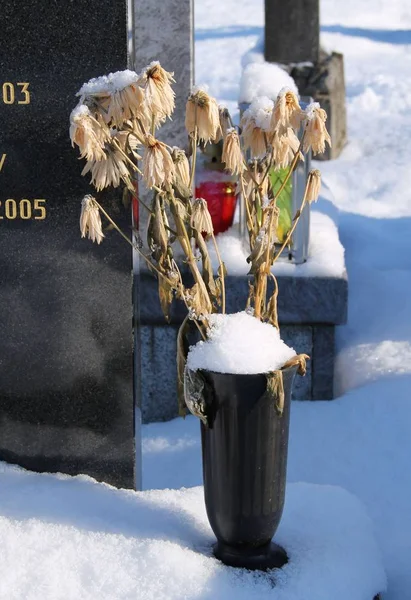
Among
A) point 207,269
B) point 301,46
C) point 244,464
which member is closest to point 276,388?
point 244,464

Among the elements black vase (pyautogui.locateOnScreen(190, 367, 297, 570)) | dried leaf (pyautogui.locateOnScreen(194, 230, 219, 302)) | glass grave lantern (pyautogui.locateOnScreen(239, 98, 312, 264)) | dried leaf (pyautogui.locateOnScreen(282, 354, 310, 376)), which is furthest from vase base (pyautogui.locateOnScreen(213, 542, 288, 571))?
glass grave lantern (pyautogui.locateOnScreen(239, 98, 312, 264))

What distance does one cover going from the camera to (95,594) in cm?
206

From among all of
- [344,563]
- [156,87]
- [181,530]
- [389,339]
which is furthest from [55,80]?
[389,339]

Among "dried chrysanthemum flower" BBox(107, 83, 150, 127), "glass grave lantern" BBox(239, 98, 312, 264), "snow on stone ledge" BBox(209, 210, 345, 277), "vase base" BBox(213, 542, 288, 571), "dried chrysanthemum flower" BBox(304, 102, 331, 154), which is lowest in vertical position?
"vase base" BBox(213, 542, 288, 571)

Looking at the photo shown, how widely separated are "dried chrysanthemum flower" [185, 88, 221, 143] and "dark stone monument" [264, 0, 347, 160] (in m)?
4.24

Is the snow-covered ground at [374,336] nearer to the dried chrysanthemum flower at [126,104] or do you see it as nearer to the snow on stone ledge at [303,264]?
the snow on stone ledge at [303,264]

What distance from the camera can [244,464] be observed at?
2.14 metres

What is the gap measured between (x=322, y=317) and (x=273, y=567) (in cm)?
134

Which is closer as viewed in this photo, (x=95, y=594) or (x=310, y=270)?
(x=95, y=594)

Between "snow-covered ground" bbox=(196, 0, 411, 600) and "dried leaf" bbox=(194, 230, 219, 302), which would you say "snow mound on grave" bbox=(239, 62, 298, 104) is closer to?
"snow-covered ground" bbox=(196, 0, 411, 600)

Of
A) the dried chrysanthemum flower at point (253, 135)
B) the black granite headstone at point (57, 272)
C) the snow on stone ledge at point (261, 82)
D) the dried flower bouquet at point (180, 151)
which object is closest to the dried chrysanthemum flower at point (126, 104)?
the dried flower bouquet at point (180, 151)

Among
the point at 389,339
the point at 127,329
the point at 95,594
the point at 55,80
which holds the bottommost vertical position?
the point at 389,339

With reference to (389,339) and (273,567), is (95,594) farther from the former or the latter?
(389,339)

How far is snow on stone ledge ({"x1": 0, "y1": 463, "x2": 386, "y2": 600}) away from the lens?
209cm
